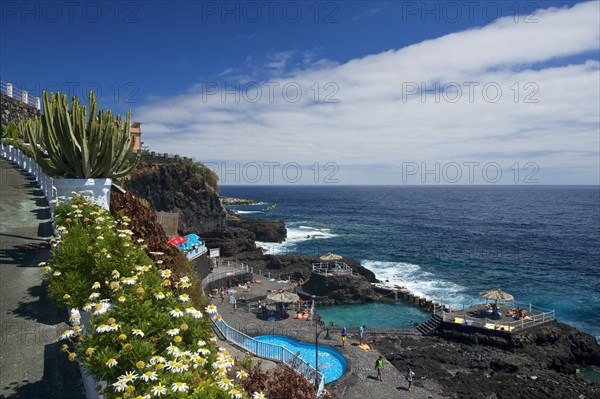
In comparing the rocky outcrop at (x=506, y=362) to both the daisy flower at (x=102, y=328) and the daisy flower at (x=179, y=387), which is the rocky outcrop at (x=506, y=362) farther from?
the daisy flower at (x=102, y=328)

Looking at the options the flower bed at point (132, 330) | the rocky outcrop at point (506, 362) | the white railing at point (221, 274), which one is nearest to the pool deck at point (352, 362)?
the rocky outcrop at point (506, 362)

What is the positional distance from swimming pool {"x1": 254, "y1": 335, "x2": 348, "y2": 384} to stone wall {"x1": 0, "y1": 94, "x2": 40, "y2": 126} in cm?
4321

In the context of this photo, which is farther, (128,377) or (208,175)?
(208,175)

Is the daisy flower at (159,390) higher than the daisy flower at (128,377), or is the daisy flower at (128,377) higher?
the daisy flower at (128,377)

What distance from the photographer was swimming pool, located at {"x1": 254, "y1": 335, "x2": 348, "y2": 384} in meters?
21.4

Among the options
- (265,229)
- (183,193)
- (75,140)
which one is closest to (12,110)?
(183,193)

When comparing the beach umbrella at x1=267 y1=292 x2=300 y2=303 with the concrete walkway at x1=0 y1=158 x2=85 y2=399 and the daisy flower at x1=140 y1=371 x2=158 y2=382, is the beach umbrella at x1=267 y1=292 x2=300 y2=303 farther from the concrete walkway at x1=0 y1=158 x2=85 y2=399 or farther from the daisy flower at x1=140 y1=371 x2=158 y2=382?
the daisy flower at x1=140 y1=371 x2=158 y2=382

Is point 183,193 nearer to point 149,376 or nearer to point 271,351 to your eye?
point 271,351

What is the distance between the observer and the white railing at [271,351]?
57.6ft

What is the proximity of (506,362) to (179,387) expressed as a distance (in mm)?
27492

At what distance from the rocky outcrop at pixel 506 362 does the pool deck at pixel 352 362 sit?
94cm

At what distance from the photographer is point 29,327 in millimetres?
7121

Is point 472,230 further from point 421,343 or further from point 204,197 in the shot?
point 421,343

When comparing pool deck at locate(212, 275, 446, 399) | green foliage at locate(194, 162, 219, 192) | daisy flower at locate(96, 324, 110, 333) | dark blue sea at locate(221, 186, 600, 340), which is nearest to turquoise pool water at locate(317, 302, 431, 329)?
dark blue sea at locate(221, 186, 600, 340)
